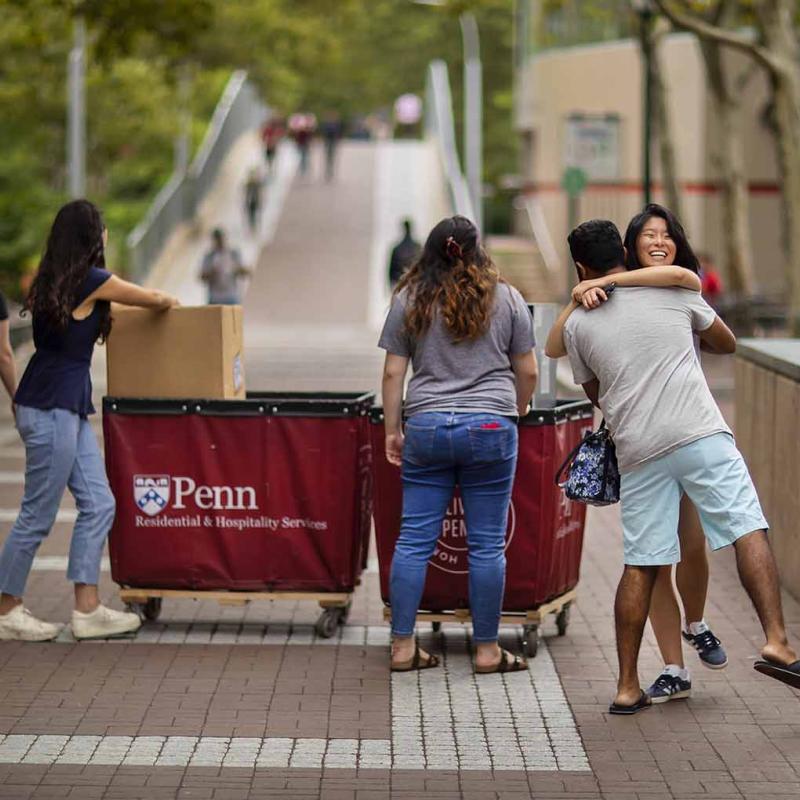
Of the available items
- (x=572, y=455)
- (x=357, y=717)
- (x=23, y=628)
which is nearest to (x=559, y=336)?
(x=572, y=455)

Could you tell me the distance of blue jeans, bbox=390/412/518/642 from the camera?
7090mm

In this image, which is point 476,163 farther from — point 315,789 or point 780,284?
point 315,789

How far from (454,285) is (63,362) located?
1747 mm

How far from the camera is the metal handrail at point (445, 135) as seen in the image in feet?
124

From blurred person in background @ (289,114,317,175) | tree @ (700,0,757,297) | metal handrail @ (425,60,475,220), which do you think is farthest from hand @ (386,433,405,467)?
blurred person in background @ (289,114,317,175)

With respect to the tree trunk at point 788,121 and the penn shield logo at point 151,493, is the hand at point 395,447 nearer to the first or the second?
the penn shield logo at point 151,493

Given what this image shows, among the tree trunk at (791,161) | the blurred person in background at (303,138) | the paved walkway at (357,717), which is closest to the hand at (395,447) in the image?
the paved walkway at (357,717)

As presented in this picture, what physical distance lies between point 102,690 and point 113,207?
4457cm

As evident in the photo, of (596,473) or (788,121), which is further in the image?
(788,121)

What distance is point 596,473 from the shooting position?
6.71 metres

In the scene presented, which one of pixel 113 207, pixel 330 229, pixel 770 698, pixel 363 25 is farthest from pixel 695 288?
pixel 363 25

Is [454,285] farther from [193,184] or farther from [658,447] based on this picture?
[193,184]

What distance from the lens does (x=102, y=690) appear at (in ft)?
22.5

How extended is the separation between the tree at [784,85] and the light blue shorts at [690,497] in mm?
15359
